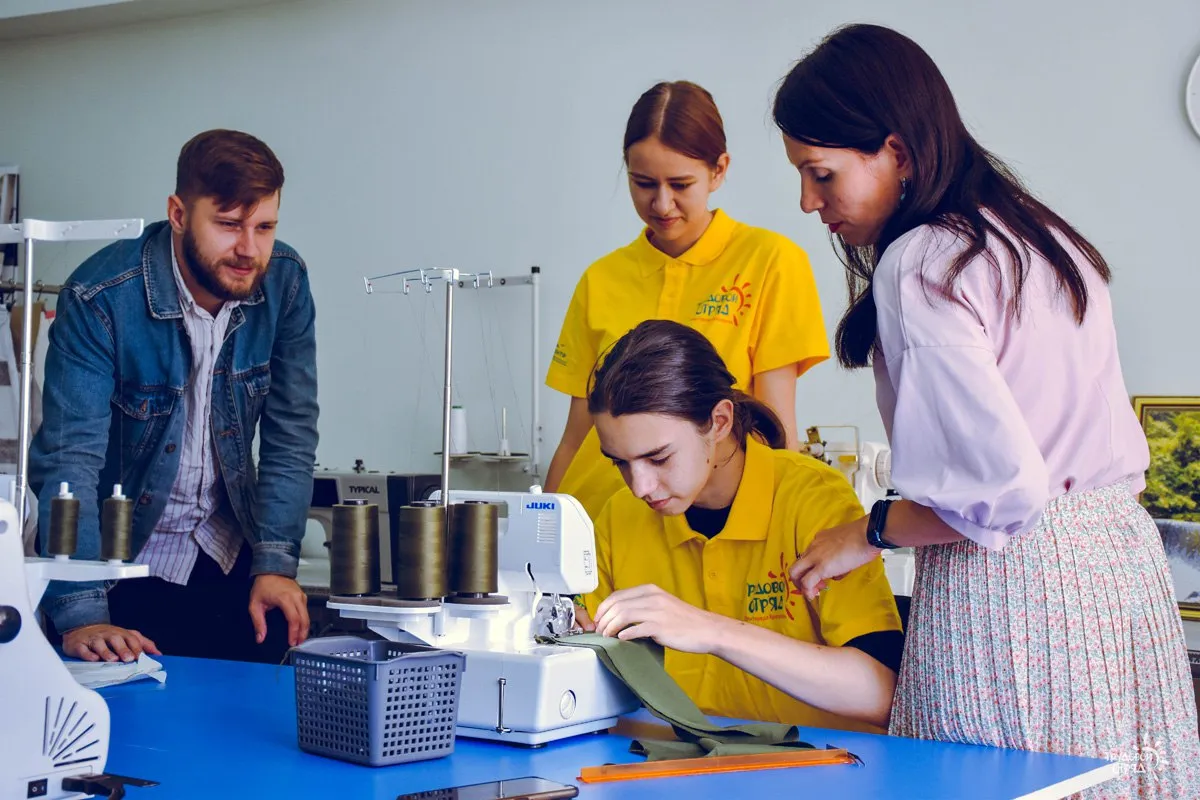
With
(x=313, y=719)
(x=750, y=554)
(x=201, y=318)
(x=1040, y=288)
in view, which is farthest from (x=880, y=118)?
(x=201, y=318)

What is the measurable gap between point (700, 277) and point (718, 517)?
2.13 feet

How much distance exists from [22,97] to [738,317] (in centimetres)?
386

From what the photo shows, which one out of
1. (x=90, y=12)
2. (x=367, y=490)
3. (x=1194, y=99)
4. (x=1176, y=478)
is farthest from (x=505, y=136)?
(x=1176, y=478)

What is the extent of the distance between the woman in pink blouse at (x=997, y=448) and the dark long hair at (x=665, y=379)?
0.46 metres

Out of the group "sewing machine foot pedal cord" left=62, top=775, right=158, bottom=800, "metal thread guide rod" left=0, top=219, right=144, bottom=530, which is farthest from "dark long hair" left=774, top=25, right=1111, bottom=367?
"sewing machine foot pedal cord" left=62, top=775, right=158, bottom=800

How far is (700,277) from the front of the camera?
237 centimetres

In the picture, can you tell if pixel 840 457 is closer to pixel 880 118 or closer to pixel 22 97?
pixel 880 118

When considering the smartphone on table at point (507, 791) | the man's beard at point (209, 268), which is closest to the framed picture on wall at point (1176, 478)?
the man's beard at point (209, 268)

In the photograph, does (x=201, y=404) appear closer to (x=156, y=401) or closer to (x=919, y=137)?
(x=156, y=401)

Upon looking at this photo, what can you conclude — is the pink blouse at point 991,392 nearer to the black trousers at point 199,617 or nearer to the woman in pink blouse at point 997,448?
the woman in pink blouse at point 997,448

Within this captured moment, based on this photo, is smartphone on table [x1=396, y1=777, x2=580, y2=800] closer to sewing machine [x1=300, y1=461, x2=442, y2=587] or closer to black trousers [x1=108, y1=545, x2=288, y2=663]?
black trousers [x1=108, y1=545, x2=288, y2=663]

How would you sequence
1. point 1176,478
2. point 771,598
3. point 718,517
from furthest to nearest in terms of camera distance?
point 1176,478
point 718,517
point 771,598

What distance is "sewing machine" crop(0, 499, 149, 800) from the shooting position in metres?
1.10

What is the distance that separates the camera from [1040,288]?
1304mm
